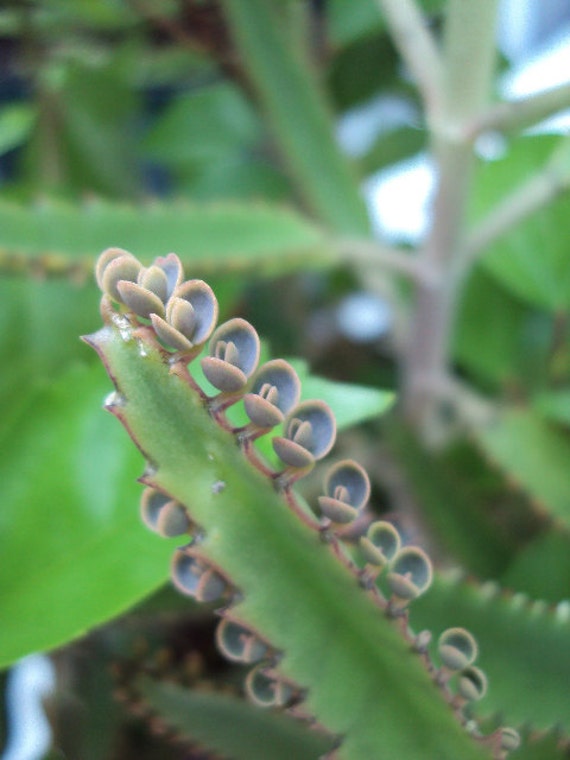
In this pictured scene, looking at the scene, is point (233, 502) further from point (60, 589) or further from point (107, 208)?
point (107, 208)

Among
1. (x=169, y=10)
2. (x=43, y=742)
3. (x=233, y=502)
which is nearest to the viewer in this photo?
(x=233, y=502)

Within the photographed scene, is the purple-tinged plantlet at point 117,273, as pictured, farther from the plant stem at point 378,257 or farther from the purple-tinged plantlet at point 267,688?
the plant stem at point 378,257

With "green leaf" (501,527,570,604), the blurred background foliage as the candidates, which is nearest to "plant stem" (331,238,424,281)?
the blurred background foliage

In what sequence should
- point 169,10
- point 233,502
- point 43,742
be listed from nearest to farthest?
point 233,502, point 43,742, point 169,10

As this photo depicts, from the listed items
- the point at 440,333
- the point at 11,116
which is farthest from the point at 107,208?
the point at 440,333

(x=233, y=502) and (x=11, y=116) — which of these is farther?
(x=11, y=116)

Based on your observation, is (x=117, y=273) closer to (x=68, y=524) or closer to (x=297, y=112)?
(x=68, y=524)

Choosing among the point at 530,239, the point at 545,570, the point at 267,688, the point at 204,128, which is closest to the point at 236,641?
the point at 267,688

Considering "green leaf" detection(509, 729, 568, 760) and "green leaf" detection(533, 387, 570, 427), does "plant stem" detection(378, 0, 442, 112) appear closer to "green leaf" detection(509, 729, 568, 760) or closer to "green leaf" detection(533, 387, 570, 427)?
"green leaf" detection(533, 387, 570, 427)

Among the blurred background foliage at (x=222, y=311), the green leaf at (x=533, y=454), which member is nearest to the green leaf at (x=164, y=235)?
the blurred background foliage at (x=222, y=311)
